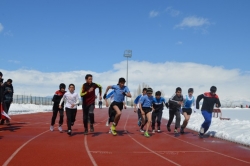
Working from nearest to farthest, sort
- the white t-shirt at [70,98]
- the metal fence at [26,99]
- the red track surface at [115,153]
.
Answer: the red track surface at [115,153], the white t-shirt at [70,98], the metal fence at [26,99]

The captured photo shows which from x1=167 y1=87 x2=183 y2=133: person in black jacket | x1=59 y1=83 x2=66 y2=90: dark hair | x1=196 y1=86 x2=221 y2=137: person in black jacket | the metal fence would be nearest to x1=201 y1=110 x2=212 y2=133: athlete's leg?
x1=196 y1=86 x2=221 y2=137: person in black jacket

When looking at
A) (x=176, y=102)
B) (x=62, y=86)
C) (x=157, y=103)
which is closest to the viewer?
(x=62, y=86)

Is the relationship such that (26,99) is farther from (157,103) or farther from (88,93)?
(88,93)

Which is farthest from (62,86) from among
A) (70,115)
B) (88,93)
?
(88,93)

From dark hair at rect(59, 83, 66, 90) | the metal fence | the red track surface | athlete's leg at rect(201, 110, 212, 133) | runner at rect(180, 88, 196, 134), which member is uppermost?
the metal fence

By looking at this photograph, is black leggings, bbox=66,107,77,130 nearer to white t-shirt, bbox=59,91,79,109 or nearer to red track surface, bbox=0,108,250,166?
white t-shirt, bbox=59,91,79,109

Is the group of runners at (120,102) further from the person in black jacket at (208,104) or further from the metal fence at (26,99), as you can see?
the metal fence at (26,99)

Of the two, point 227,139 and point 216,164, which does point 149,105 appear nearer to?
point 227,139

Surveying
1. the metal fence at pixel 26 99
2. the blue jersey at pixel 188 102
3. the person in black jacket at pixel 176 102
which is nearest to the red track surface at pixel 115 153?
the blue jersey at pixel 188 102

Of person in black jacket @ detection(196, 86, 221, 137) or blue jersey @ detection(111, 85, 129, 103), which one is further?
person in black jacket @ detection(196, 86, 221, 137)

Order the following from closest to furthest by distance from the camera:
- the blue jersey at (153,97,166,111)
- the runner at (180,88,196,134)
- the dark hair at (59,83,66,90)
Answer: the dark hair at (59,83,66,90) → the runner at (180,88,196,134) → the blue jersey at (153,97,166,111)

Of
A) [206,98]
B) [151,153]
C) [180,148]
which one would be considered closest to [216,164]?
[151,153]

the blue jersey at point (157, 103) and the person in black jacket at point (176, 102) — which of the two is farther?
the blue jersey at point (157, 103)

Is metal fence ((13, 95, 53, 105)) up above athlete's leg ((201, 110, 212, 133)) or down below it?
above
